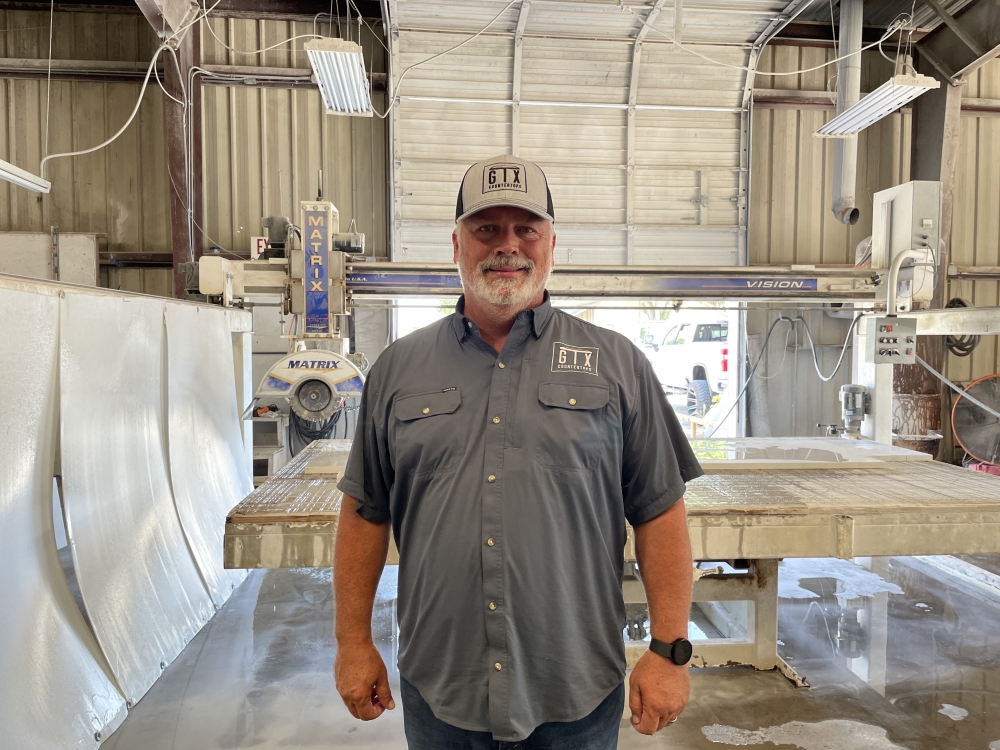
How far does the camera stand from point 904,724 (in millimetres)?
2957

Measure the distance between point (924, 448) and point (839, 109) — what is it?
3.90 m

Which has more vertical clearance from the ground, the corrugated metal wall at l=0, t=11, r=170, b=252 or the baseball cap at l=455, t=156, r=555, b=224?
the corrugated metal wall at l=0, t=11, r=170, b=252

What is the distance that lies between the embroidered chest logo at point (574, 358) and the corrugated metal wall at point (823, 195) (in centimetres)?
698

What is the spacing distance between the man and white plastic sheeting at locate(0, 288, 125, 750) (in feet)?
5.05

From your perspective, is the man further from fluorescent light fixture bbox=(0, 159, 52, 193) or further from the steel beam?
the steel beam

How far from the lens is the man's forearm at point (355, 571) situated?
1590mm

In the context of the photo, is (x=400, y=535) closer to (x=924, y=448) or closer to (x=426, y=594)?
(x=426, y=594)

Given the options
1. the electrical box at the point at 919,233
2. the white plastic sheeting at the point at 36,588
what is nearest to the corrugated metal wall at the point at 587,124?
the electrical box at the point at 919,233

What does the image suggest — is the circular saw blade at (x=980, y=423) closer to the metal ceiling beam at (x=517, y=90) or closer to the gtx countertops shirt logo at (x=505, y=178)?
the metal ceiling beam at (x=517, y=90)

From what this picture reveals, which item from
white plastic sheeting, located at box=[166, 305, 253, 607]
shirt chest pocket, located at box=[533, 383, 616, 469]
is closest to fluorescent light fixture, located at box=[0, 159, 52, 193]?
white plastic sheeting, located at box=[166, 305, 253, 607]

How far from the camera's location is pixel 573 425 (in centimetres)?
146

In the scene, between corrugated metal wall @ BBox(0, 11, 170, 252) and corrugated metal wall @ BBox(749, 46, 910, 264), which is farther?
corrugated metal wall @ BBox(749, 46, 910, 264)

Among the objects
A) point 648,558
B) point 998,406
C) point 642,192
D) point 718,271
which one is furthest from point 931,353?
point 648,558

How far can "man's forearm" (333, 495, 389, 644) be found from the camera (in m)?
1.59
